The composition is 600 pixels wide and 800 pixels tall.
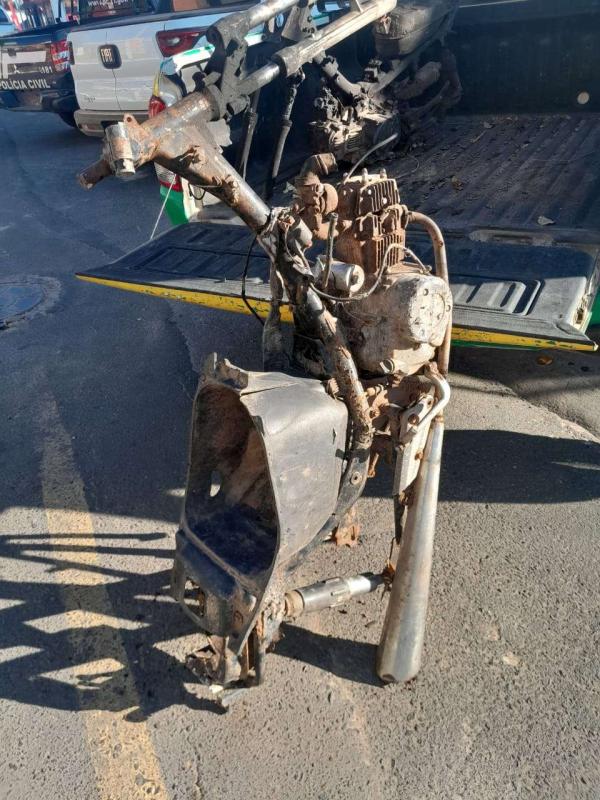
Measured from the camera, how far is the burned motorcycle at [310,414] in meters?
2.12

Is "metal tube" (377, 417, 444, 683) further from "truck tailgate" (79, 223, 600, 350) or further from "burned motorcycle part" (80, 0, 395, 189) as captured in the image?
"burned motorcycle part" (80, 0, 395, 189)

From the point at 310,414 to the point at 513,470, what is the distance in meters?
1.78

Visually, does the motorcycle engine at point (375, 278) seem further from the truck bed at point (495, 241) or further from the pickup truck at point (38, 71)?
the pickup truck at point (38, 71)

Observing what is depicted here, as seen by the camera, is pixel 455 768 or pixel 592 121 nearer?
pixel 455 768

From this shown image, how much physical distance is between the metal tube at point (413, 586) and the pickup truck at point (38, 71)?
9.59 m

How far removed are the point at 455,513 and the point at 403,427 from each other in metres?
1.05

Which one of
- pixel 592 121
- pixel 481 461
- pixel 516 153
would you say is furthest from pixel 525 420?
pixel 592 121

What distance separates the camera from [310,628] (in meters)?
2.71

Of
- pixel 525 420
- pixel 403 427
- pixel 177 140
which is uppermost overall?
pixel 177 140

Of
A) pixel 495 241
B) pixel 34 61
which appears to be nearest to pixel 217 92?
pixel 495 241

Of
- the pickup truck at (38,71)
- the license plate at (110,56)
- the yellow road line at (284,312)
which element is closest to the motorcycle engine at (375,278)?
the yellow road line at (284,312)

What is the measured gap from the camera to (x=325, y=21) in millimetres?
5621

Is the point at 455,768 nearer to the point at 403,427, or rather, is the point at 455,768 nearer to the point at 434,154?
the point at 403,427

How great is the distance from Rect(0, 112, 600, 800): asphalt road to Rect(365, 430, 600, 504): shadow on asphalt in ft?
0.03
